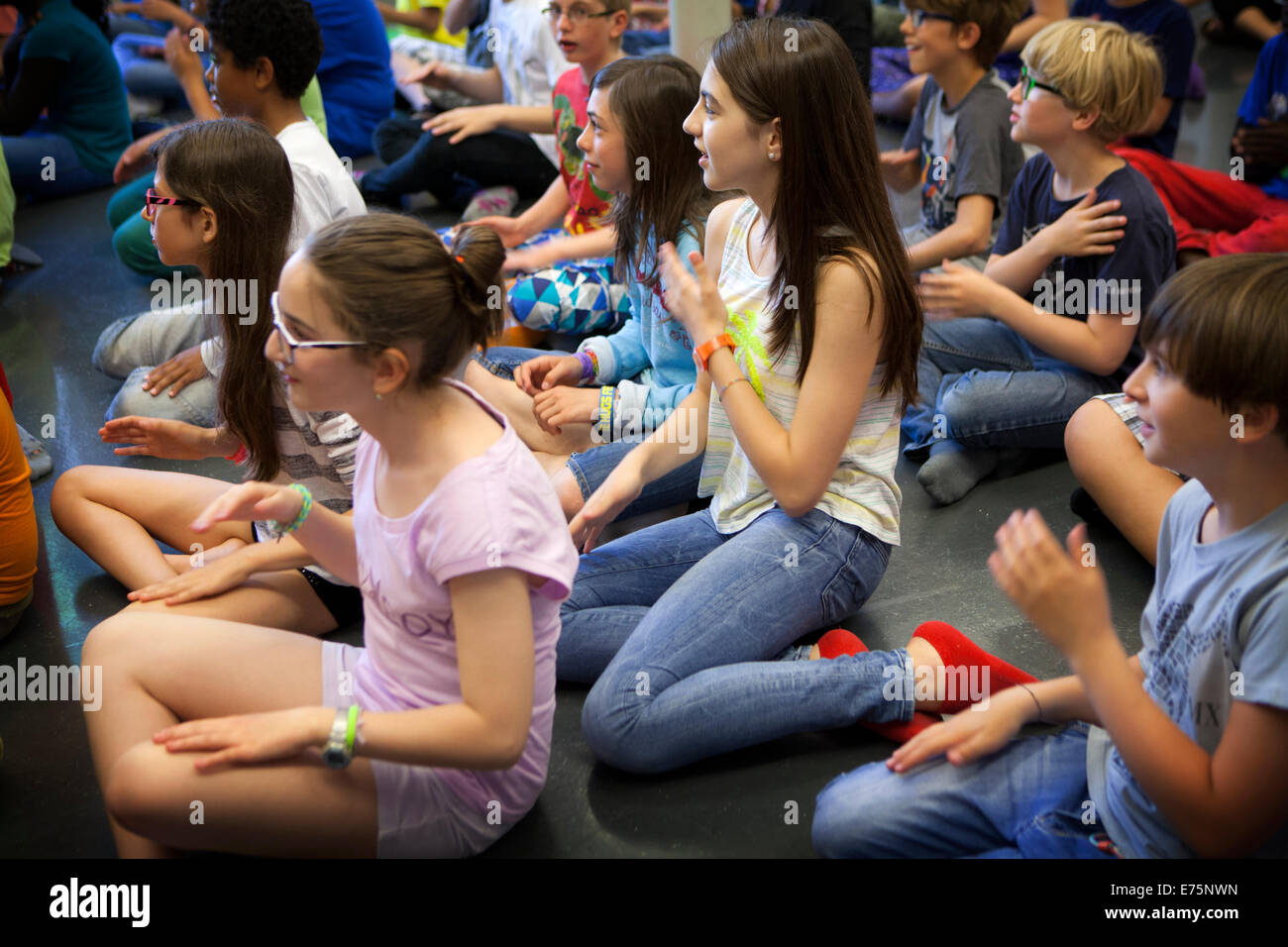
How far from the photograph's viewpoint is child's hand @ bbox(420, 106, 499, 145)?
346 centimetres

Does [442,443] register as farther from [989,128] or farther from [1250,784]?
[989,128]

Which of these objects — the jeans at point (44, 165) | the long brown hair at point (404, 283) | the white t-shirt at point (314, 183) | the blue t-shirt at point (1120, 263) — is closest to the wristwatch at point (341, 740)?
the long brown hair at point (404, 283)

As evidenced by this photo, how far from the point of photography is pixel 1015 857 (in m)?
1.33

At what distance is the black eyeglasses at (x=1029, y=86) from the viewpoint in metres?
2.25

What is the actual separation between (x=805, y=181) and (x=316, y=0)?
257 centimetres

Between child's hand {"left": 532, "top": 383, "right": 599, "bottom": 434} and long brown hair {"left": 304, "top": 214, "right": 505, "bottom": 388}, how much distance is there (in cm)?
76

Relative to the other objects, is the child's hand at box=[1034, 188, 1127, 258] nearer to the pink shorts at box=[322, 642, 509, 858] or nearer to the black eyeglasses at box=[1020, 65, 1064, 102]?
the black eyeglasses at box=[1020, 65, 1064, 102]

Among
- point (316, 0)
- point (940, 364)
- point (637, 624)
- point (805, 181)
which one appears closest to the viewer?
point (805, 181)

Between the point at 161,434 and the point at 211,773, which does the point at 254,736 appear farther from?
the point at 161,434

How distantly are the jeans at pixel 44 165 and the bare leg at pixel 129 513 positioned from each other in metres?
2.48

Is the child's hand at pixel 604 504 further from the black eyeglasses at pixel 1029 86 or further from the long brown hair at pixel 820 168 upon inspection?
the black eyeglasses at pixel 1029 86

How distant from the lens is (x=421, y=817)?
1.37 meters

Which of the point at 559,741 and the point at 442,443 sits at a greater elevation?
the point at 442,443
